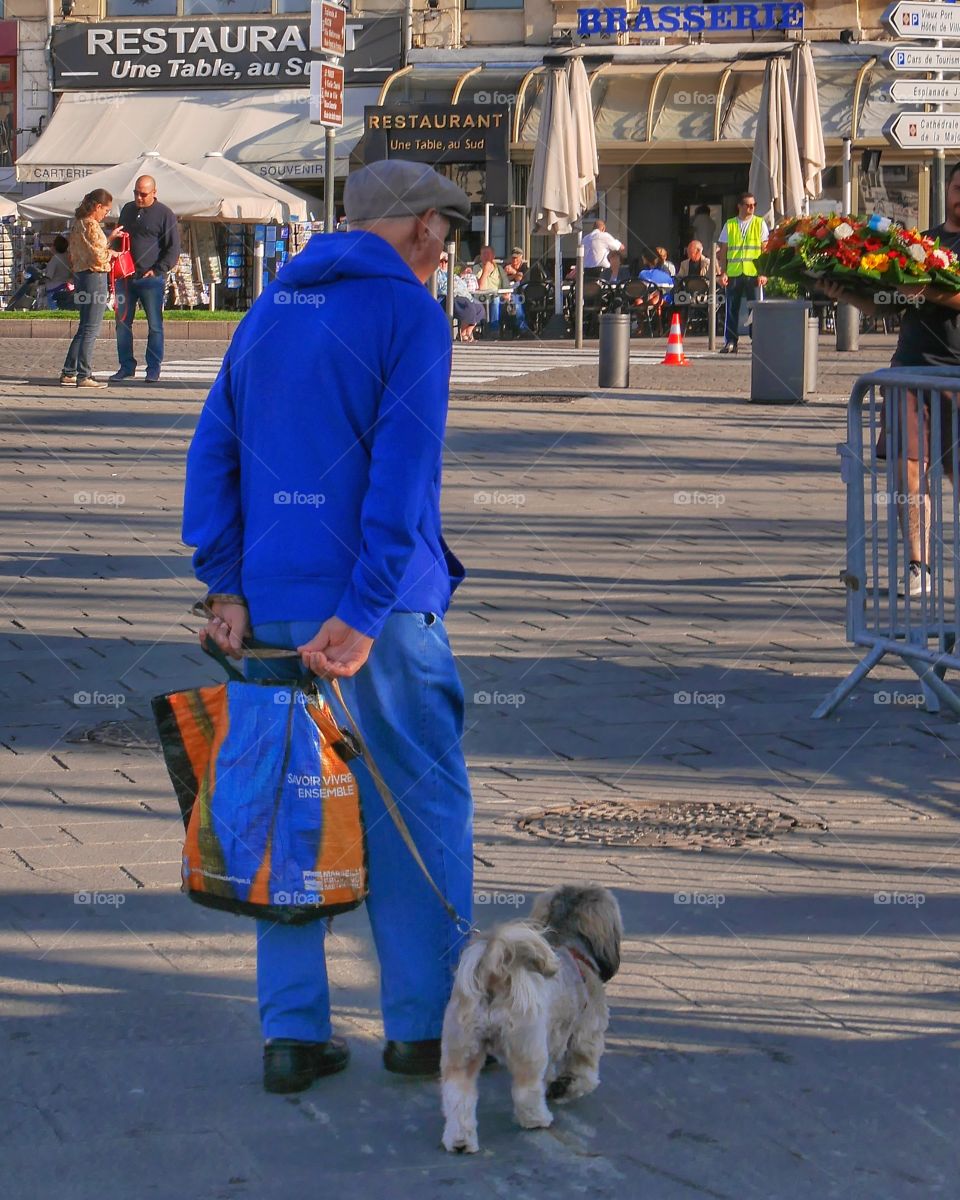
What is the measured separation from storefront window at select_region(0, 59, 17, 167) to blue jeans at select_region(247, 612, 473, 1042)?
3850 cm

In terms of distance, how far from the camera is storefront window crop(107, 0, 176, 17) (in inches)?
1528

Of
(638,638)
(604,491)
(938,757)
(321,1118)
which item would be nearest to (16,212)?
(604,491)

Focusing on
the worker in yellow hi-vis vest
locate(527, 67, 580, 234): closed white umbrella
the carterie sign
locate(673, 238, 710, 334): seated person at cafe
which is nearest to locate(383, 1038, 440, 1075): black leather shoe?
the worker in yellow hi-vis vest

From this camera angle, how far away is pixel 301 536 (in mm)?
3605

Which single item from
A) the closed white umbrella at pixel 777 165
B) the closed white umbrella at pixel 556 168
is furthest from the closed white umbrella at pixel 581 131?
the closed white umbrella at pixel 777 165

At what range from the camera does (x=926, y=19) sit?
11.4m

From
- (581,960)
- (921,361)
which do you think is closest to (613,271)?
(921,361)

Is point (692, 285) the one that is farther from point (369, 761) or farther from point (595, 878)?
point (369, 761)

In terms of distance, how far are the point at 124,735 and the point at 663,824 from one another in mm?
2105

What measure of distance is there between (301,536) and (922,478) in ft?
11.3

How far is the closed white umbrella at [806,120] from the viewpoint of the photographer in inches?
958

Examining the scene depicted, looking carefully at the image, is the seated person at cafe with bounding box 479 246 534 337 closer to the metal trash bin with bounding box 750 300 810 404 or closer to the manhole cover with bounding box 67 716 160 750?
the metal trash bin with bounding box 750 300 810 404

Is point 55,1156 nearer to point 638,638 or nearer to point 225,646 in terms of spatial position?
point 225,646

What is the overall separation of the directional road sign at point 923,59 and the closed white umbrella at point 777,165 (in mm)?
12341
